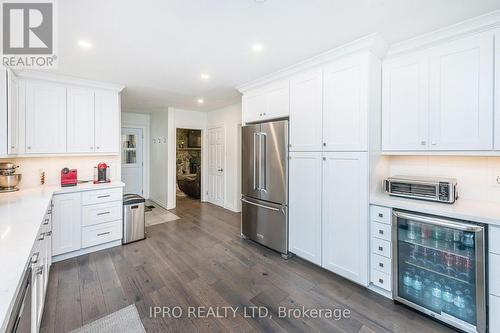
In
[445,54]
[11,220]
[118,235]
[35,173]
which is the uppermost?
[445,54]

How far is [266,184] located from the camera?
318 centimetres

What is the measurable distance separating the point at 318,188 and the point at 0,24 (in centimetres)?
333

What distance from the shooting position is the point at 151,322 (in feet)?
6.17

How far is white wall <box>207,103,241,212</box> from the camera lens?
205 inches

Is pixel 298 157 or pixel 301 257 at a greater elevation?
pixel 298 157

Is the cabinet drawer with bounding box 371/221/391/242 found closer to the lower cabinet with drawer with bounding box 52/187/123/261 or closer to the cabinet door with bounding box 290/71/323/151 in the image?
the cabinet door with bounding box 290/71/323/151

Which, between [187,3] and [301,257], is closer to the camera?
[187,3]

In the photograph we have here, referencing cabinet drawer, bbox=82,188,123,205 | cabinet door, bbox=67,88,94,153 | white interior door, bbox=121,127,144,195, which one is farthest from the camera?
white interior door, bbox=121,127,144,195

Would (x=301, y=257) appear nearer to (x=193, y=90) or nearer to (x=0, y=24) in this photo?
(x=193, y=90)

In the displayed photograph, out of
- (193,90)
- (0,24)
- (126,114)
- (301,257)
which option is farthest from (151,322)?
(126,114)

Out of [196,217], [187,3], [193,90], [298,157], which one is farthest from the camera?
[196,217]

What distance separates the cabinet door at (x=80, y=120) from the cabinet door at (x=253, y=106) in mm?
2366

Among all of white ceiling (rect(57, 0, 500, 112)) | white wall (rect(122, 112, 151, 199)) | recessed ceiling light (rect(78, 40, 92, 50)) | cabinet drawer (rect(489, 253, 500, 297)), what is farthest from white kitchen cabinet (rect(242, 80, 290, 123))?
white wall (rect(122, 112, 151, 199))

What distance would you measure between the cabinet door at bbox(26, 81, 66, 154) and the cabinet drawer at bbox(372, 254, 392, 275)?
423cm
